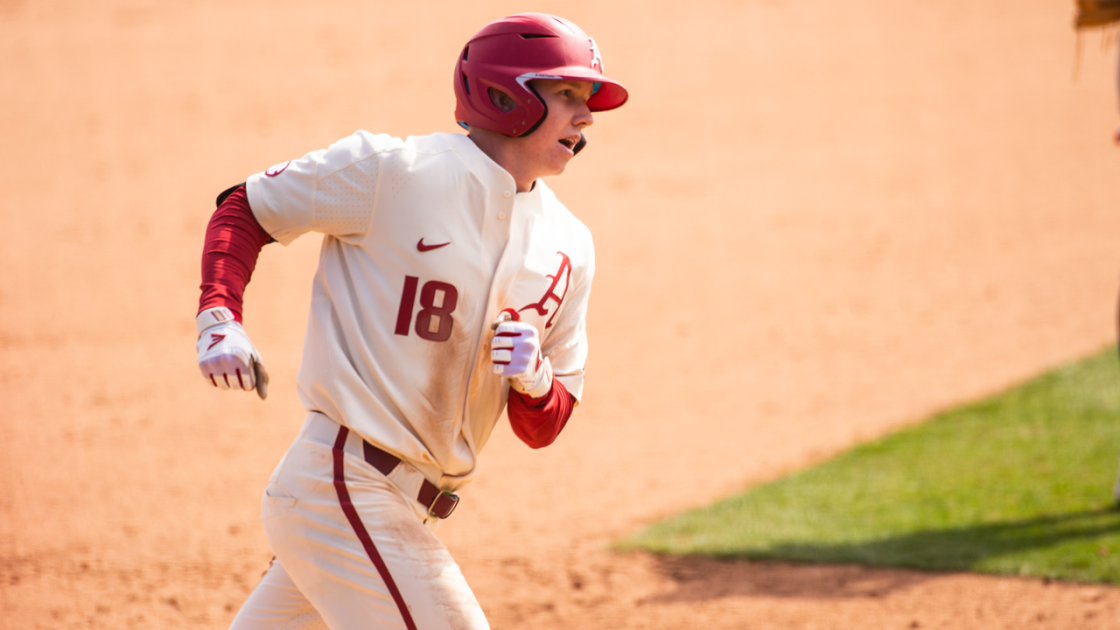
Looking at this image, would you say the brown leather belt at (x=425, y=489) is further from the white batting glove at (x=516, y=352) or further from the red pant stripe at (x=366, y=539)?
the white batting glove at (x=516, y=352)

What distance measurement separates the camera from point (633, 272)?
11.5m

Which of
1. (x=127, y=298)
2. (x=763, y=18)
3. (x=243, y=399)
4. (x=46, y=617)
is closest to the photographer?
(x=46, y=617)

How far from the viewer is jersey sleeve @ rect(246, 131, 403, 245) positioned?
8.07ft

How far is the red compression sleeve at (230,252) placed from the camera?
237 cm

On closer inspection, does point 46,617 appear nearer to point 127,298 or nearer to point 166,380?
point 166,380

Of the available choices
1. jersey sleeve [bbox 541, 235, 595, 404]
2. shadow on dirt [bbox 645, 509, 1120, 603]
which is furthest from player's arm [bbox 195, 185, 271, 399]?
shadow on dirt [bbox 645, 509, 1120, 603]

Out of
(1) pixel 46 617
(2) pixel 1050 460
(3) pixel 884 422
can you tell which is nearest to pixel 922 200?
(3) pixel 884 422

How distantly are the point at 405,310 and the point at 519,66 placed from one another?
0.66 metres

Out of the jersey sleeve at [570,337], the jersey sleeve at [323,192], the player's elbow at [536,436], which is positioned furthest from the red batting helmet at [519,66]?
the player's elbow at [536,436]

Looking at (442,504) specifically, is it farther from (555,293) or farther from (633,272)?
(633,272)

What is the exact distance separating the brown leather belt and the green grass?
317cm

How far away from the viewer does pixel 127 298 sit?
413 inches

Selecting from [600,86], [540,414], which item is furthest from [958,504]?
[600,86]

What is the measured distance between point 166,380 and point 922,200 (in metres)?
9.18
